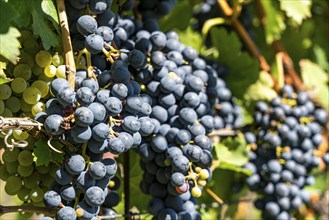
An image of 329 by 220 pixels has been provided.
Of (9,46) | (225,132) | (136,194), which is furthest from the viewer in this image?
(225,132)

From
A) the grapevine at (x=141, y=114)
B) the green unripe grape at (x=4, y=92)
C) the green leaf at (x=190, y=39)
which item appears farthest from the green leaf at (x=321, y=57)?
the green unripe grape at (x=4, y=92)

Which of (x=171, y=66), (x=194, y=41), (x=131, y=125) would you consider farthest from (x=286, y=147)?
(x=131, y=125)

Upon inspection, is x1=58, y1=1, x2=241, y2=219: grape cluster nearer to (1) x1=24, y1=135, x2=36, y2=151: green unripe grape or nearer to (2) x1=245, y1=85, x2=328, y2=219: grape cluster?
(1) x1=24, y1=135, x2=36, y2=151: green unripe grape

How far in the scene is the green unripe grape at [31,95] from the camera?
1104mm

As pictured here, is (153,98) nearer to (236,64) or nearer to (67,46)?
(67,46)

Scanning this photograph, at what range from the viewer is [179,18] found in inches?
71.6

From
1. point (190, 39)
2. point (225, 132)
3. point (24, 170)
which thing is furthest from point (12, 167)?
point (190, 39)

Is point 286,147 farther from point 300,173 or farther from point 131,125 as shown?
point 131,125

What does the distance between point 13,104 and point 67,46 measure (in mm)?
161

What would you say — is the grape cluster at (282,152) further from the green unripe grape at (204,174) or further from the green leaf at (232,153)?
the green unripe grape at (204,174)

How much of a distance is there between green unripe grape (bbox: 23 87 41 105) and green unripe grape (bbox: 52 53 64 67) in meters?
0.07

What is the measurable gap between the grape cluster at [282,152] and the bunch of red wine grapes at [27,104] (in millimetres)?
771

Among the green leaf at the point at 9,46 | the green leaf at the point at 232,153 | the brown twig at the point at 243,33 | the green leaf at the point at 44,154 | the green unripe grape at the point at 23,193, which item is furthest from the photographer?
the brown twig at the point at 243,33

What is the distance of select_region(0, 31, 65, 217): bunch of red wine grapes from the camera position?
111cm
